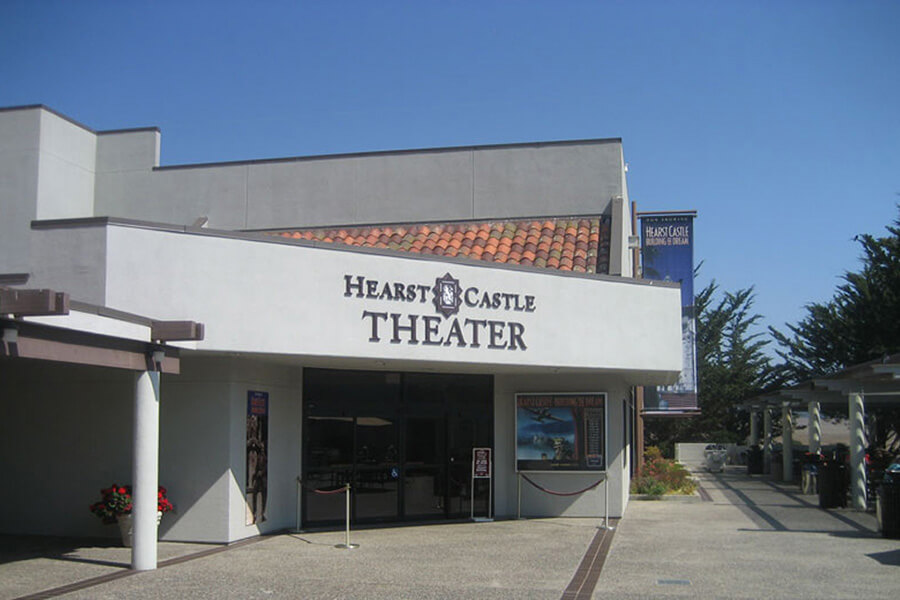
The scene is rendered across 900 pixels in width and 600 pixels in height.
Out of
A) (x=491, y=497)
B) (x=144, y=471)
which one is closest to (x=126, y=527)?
(x=144, y=471)

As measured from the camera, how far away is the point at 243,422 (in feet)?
52.9

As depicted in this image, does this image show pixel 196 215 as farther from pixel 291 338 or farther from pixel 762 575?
pixel 762 575

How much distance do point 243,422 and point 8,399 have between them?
4.48m

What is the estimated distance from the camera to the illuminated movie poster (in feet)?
64.5

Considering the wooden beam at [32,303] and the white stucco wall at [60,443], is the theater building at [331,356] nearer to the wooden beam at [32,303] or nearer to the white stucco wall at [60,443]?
the white stucco wall at [60,443]

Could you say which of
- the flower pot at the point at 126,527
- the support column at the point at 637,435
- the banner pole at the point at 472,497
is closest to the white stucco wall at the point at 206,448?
the flower pot at the point at 126,527

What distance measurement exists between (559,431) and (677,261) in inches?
445

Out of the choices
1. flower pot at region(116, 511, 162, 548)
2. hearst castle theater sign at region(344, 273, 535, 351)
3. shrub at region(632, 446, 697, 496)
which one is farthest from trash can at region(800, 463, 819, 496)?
flower pot at region(116, 511, 162, 548)

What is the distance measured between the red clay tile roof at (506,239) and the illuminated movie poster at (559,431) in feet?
9.68

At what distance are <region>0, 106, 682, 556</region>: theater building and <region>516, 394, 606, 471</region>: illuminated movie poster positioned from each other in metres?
0.04

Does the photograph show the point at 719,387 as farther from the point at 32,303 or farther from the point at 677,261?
the point at 32,303

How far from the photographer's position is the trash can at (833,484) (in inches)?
851

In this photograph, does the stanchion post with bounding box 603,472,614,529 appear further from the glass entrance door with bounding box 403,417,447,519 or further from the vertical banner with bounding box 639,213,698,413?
the vertical banner with bounding box 639,213,698,413

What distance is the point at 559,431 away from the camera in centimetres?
1973
